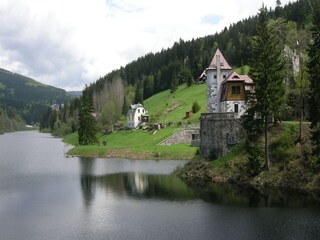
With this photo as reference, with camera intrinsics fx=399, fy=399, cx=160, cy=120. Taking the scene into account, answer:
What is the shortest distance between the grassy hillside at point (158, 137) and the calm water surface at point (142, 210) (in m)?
18.8

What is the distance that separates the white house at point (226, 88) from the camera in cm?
6969

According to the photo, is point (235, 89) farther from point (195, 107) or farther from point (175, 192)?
point (195, 107)

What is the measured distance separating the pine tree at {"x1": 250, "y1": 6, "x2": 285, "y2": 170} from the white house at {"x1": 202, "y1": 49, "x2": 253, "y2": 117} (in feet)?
33.8

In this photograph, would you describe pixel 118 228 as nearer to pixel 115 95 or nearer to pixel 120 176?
pixel 120 176

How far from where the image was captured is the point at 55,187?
56.9 meters

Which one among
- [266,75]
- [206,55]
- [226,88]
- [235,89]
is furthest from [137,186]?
[206,55]

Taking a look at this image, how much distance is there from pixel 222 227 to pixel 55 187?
29.6m

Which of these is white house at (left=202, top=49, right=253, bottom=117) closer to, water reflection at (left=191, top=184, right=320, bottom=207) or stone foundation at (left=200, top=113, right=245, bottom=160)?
stone foundation at (left=200, top=113, right=245, bottom=160)

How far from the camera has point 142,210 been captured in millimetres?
42312

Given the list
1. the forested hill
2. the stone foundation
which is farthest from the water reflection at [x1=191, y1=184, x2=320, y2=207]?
the forested hill

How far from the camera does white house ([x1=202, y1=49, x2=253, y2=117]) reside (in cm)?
6969

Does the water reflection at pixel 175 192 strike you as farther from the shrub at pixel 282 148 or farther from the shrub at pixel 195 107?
the shrub at pixel 195 107

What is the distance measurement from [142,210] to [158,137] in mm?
63338

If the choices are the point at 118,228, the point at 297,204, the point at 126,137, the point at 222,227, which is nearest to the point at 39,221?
the point at 118,228
